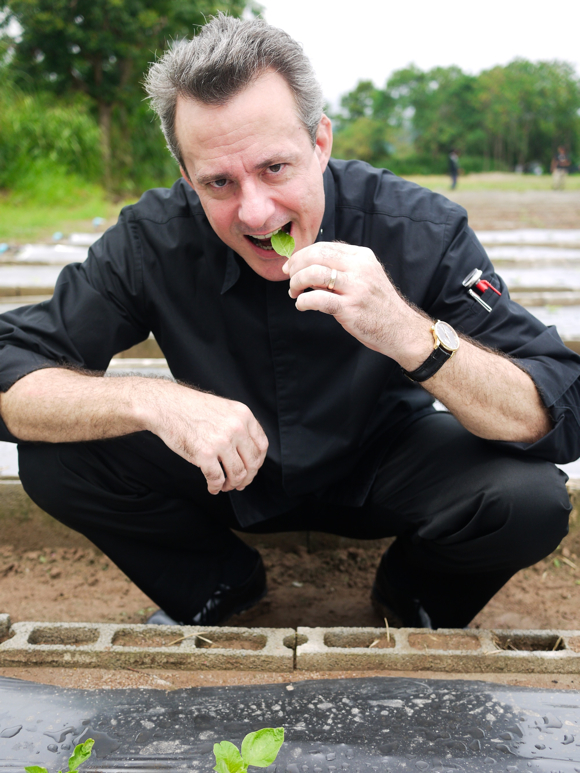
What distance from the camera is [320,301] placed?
1458mm

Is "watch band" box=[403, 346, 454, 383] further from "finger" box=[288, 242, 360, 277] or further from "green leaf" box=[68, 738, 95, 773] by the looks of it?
"green leaf" box=[68, 738, 95, 773]

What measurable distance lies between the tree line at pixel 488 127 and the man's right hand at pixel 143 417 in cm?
4941

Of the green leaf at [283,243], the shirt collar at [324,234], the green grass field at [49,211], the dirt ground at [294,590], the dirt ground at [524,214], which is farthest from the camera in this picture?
the dirt ground at [524,214]

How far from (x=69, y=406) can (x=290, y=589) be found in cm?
112

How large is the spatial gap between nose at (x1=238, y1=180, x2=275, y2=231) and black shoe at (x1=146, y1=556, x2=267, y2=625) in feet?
3.74

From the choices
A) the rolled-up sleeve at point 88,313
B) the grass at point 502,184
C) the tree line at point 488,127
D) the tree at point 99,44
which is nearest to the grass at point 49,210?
the tree at point 99,44

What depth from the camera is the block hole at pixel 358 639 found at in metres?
1.80

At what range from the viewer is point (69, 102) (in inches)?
606

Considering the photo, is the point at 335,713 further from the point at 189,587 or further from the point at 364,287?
the point at 364,287

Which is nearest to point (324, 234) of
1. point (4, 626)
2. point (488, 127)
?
point (4, 626)

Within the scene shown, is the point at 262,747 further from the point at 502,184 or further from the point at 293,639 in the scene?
the point at 502,184

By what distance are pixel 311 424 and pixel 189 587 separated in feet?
2.10

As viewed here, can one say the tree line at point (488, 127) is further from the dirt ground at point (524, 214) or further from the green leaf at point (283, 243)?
the green leaf at point (283, 243)

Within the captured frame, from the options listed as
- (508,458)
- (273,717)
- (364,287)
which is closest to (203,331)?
(364,287)
